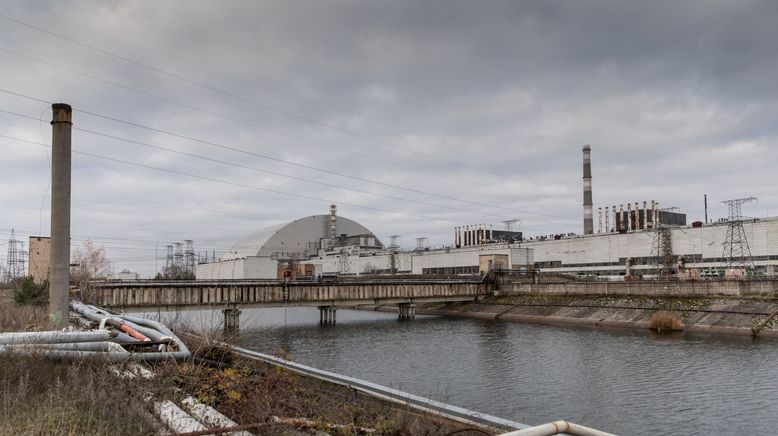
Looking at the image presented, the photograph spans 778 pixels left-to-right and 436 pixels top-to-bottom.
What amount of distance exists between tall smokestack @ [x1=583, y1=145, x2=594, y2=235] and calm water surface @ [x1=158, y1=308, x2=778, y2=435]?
61.0 metres

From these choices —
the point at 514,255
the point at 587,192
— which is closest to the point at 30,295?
the point at 514,255

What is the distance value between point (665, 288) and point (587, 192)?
53256 mm

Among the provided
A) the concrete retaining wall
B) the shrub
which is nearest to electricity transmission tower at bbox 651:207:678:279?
the concrete retaining wall

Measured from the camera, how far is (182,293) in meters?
48.9

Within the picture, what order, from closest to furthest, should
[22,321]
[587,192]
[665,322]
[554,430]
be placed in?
1. [554,430]
2. [22,321]
3. [665,322]
4. [587,192]

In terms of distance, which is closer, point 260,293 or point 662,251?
point 260,293

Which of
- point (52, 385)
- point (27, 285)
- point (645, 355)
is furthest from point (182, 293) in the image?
point (52, 385)

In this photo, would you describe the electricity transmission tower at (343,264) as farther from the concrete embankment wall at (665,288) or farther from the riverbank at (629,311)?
the concrete embankment wall at (665,288)

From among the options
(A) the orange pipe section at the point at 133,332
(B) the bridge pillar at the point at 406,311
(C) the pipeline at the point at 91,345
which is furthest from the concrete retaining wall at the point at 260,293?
(C) the pipeline at the point at 91,345

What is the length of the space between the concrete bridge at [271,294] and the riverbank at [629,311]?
3993 millimetres

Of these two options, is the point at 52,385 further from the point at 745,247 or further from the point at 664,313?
the point at 745,247

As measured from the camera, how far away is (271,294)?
53.2 metres

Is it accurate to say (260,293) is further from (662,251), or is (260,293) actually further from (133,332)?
(662,251)

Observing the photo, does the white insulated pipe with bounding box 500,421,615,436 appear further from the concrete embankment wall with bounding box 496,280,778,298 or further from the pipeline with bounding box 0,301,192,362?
the concrete embankment wall with bounding box 496,280,778,298
